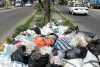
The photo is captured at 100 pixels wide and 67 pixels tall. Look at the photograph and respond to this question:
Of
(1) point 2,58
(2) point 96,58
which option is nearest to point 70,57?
(2) point 96,58

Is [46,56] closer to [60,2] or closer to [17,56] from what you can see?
[17,56]

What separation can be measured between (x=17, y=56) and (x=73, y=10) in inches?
930

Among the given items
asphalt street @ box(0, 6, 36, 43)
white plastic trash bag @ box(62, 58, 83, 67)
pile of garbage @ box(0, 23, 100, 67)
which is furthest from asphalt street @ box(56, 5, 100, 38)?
white plastic trash bag @ box(62, 58, 83, 67)

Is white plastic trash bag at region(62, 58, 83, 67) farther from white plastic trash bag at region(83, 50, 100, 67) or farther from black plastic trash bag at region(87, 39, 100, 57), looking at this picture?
black plastic trash bag at region(87, 39, 100, 57)

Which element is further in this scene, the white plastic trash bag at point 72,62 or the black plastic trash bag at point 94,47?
the black plastic trash bag at point 94,47

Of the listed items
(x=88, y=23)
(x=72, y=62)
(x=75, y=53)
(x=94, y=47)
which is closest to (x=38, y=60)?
(x=72, y=62)

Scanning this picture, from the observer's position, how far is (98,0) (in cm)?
4806

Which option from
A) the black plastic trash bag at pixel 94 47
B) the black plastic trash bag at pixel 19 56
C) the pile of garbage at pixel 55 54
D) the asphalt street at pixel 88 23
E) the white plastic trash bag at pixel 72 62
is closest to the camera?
the white plastic trash bag at pixel 72 62

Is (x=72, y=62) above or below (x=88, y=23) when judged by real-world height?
above

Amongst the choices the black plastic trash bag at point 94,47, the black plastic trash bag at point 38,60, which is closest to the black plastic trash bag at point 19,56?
the black plastic trash bag at point 38,60

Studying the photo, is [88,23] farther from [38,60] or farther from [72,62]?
[38,60]

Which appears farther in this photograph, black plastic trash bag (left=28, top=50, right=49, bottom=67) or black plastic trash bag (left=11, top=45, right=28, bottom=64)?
black plastic trash bag (left=11, top=45, right=28, bottom=64)

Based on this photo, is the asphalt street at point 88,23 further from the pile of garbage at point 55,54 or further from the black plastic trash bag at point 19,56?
the black plastic trash bag at point 19,56

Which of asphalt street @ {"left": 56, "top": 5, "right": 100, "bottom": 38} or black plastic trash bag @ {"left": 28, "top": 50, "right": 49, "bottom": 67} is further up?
black plastic trash bag @ {"left": 28, "top": 50, "right": 49, "bottom": 67}
